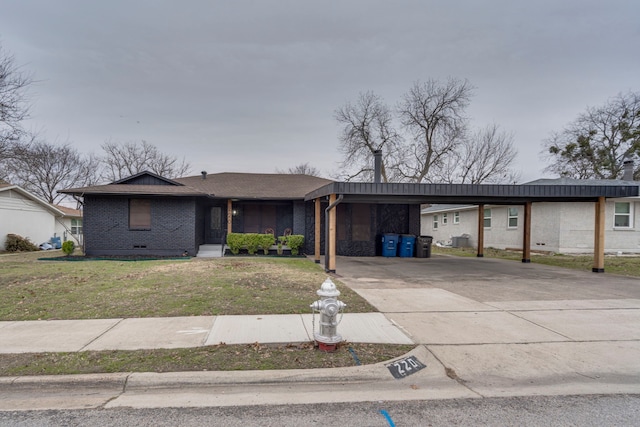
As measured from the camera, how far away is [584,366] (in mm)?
3895

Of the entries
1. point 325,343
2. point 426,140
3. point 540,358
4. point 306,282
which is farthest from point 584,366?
point 426,140

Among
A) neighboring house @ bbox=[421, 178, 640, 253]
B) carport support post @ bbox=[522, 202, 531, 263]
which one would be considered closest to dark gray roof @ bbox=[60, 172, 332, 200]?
carport support post @ bbox=[522, 202, 531, 263]

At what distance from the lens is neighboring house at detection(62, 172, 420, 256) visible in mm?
14656

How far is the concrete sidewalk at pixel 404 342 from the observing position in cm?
328

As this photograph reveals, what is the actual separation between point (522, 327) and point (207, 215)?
599 inches

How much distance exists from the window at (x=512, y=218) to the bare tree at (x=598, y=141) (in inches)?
562

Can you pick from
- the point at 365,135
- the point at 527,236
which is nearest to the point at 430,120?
the point at 365,135

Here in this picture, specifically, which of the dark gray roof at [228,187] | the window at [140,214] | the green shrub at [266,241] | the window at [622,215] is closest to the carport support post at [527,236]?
the window at [622,215]

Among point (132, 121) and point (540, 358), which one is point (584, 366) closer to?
point (540, 358)

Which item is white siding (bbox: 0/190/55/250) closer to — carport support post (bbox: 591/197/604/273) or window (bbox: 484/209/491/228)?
carport support post (bbox: 591/197/604/273)

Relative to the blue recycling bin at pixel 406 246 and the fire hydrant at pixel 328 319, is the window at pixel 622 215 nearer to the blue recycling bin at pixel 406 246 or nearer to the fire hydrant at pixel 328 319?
the blue recycling bin at pixel 406 246

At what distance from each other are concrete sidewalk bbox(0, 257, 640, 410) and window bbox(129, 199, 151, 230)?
34.0 ft

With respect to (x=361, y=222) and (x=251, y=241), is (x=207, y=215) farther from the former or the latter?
(x=361, y=222)

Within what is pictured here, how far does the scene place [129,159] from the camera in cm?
3766
